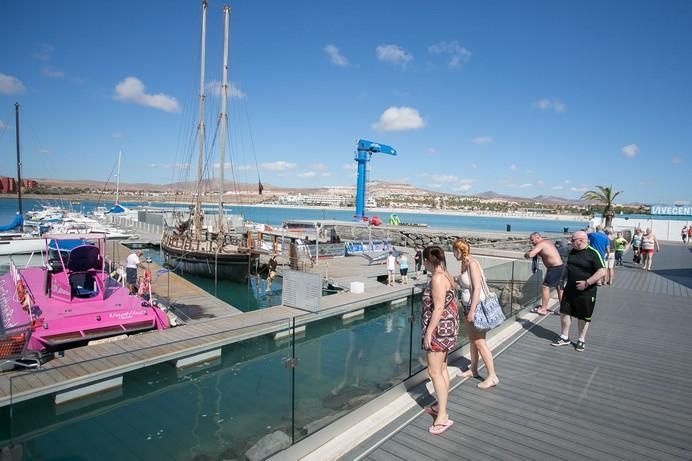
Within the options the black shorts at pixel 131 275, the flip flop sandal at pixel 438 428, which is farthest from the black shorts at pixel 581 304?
the black shorts at pixel 131 275

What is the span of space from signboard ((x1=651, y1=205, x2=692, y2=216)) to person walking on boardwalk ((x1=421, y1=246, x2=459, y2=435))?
174ft

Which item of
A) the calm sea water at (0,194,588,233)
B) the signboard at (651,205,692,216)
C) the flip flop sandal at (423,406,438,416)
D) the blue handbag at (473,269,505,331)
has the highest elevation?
the signboard at (651,205,692,216)

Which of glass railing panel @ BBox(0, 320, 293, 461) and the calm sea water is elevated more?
glass railing panel @ BBox(0, 320, 293, 461)

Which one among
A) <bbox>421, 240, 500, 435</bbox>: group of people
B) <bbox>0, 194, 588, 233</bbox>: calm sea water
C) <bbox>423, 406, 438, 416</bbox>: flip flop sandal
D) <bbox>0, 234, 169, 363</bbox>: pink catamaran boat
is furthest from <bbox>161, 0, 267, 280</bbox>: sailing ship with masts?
<bbox>0, 194, 588, 233</bbox>: calm sea water

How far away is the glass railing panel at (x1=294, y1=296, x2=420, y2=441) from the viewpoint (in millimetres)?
4145

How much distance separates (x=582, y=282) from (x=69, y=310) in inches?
403

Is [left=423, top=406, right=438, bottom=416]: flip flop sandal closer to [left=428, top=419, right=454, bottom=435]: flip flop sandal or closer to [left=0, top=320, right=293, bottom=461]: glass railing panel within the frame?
[left=428, top=419, right=454, bottom=435]: flip flop sandal

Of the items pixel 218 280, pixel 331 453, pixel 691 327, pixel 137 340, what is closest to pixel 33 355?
pixel 137 340

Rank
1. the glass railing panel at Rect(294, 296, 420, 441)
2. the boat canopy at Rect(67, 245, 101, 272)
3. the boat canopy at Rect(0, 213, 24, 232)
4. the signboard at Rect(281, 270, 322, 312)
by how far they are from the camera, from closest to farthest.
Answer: the glass railing panel at Rect(294, 296, 420, 441)
the boat canopy at Rect(67, 245, 101, 272)
the signboard at Rect(281, 270, 322, 312)
the boat canopy at Rect(0, 213, 24, 232)

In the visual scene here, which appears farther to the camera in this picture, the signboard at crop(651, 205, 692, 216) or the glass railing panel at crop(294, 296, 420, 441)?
the signboard at crop(651, 205, 692, 216)

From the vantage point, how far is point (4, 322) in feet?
31.2

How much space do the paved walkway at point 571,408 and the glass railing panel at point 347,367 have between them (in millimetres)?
537

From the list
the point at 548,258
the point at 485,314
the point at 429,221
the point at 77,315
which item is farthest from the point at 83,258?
the point at 429,221

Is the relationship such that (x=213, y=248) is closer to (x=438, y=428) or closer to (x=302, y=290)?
(x=302, y=290)
